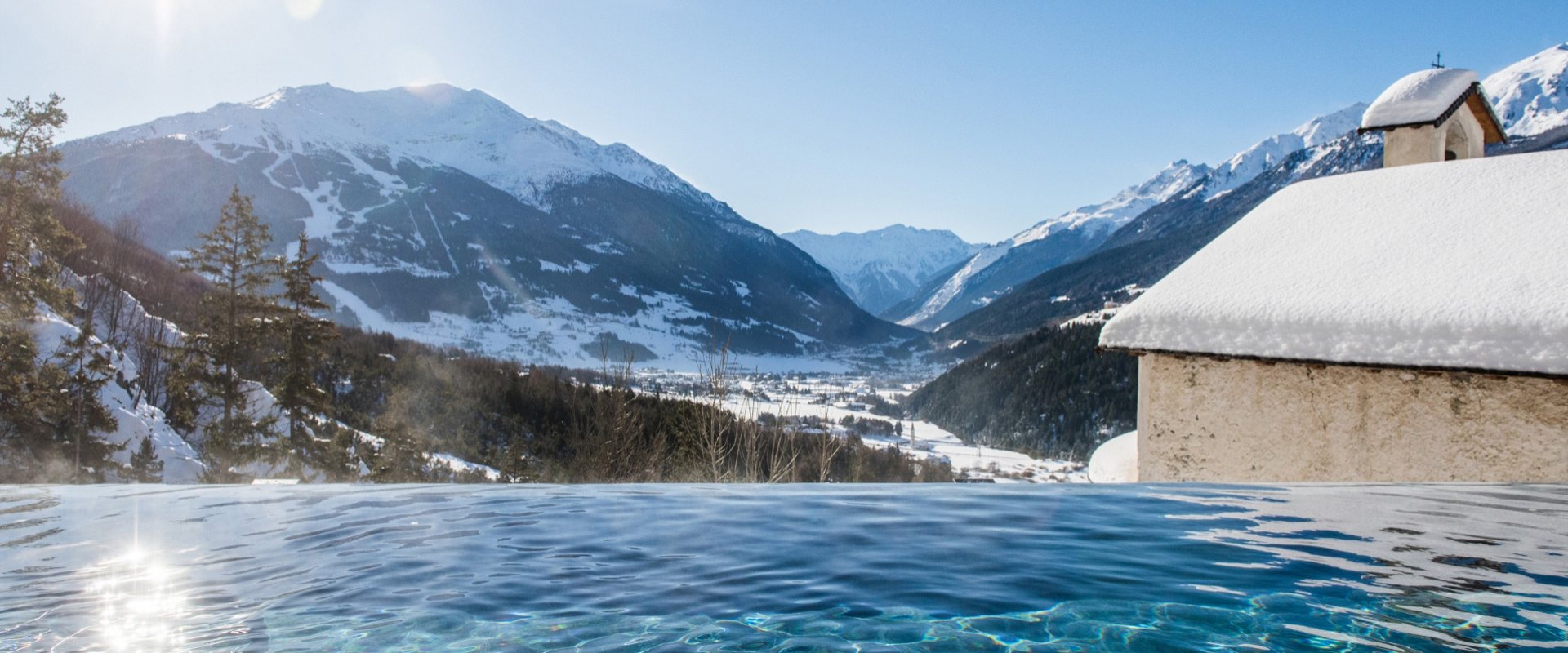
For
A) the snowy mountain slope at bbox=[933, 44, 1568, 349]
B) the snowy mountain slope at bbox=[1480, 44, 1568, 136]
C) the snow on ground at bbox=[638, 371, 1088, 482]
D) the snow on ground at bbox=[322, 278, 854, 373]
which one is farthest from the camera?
the snowy mountain slope at bbox=[1480, 44, 1568, 136]

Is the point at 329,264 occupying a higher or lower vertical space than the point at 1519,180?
higher

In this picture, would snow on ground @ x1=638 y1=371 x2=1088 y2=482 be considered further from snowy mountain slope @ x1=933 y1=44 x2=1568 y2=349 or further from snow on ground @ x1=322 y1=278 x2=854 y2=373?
snow on ground @ x1=322 y1=278 x2=854 y2=373

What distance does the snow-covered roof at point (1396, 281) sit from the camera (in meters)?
5.67

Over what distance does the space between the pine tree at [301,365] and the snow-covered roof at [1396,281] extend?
19793 mm

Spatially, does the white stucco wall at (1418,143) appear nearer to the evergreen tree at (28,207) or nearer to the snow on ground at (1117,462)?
the snow on ground at (1117,462)

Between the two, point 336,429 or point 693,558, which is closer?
point 693,558

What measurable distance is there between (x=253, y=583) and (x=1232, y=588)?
496 centimetres

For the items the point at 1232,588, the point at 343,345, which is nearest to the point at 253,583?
the point at 1232,588

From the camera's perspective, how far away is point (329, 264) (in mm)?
153000

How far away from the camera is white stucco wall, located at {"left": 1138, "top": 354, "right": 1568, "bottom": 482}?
6043mm

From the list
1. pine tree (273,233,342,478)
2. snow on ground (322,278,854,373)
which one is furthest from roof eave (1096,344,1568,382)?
snow on ground (322,278,854,373)

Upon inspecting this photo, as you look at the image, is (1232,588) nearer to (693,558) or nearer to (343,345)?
(693,558)

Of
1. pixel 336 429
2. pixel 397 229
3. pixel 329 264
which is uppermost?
pixel 397 229

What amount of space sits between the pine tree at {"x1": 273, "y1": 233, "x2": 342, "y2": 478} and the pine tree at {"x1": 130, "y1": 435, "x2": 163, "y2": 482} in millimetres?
3216
